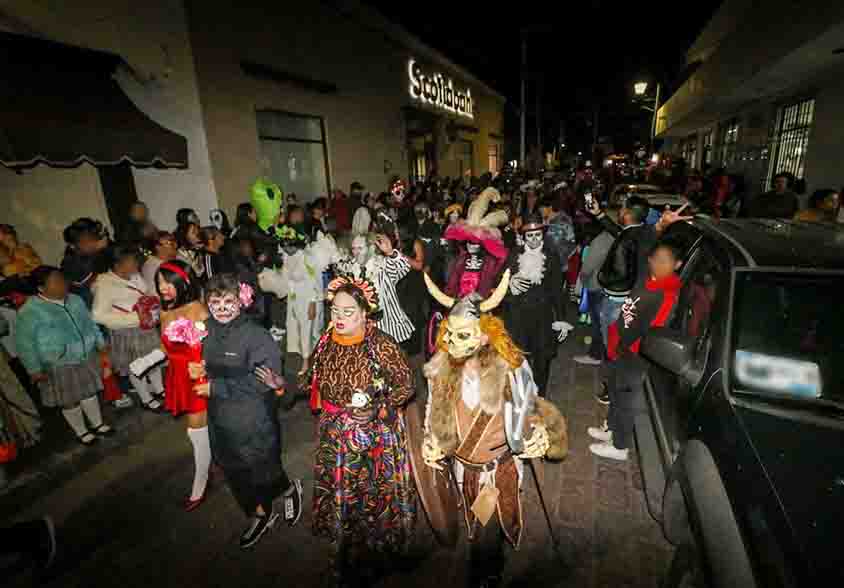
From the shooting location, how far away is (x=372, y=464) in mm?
2828

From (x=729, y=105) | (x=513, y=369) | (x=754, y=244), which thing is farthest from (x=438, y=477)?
(x=729, y=105)

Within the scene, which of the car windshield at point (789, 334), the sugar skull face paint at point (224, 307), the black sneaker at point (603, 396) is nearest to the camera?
the car windshield at point (789, 334)

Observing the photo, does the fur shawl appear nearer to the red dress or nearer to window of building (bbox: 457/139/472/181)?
the red dress

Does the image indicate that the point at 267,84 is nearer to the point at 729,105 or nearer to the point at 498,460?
the point at 498,460

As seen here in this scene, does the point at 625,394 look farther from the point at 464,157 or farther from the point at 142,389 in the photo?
the point at 464,157

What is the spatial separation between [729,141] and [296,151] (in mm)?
16546

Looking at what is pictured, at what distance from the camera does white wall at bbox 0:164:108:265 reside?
6.22m

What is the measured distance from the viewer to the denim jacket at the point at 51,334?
13.2 feet

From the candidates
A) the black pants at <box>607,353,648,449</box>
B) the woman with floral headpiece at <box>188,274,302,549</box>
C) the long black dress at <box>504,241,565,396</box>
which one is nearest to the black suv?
the black pants at <box>607,353,648,449</box>

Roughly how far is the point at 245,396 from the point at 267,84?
32.7ft

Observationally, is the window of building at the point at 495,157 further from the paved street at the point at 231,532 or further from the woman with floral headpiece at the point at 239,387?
the woman with floral headpiece at the point at 239,387

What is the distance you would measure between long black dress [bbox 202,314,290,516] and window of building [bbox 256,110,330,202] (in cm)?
906

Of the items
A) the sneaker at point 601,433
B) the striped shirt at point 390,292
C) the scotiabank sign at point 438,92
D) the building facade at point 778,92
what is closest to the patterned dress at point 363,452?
the striped shirt at point 390,292

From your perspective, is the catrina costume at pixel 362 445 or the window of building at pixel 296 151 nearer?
the catrina costume at pixel 362 445
